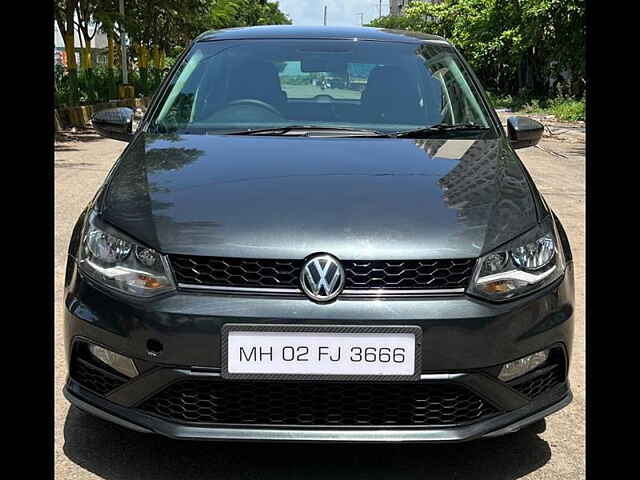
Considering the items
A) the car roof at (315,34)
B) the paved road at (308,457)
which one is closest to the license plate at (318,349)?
the paved road at (308,457)

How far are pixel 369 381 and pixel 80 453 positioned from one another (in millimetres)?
1091

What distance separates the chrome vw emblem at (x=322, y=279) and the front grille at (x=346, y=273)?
22 millimetres

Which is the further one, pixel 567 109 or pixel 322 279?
pixel 567 109

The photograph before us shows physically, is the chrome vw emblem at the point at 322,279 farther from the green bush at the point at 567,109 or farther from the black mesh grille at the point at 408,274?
the green bush at the point at 567,109

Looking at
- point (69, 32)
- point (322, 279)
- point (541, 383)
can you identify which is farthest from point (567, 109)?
point (322, 279)

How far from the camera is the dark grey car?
97.6 inches

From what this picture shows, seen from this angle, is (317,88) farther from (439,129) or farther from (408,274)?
(408,274)

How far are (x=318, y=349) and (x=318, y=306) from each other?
0.40 feet

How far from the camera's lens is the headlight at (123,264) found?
8.41ft

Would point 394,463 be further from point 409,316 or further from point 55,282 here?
point 55,282

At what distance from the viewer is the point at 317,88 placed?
4.06m

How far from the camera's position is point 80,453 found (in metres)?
2.95

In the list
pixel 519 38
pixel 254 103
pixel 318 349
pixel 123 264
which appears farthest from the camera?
pixel 519 38
